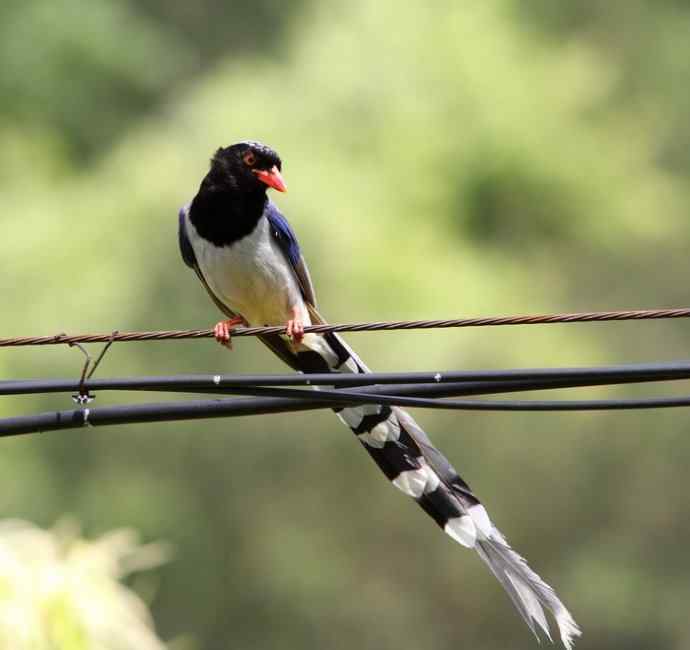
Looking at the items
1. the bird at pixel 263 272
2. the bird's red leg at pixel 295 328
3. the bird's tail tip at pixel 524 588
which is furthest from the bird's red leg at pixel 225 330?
the bird's tail tip at pixel 524 588

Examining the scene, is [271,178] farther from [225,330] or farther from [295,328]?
[295,328]

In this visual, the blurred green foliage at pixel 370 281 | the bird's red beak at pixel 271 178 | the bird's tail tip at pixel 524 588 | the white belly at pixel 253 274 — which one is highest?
the blurred green foliage at pixel 370 281

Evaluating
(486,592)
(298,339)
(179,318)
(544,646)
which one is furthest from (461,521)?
(544,646)

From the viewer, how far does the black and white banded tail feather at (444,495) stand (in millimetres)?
5461

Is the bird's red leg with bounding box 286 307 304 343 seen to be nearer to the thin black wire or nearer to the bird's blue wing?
the bird's blue wing

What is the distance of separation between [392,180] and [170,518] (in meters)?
4.68

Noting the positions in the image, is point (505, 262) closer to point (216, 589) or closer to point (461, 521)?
point (216, 589)

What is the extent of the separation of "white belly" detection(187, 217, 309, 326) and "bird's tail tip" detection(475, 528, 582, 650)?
1743 mm

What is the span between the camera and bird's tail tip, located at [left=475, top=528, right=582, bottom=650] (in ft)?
17.3

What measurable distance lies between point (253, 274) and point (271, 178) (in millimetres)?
447

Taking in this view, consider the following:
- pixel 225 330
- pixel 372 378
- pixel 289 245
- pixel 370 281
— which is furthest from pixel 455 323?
pixel 370 281

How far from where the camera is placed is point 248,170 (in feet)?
22.7

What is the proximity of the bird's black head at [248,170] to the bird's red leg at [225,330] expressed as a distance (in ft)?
1.97

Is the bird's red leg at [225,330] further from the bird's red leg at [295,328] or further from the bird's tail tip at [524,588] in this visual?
the bird's tail tip at [524,588]
